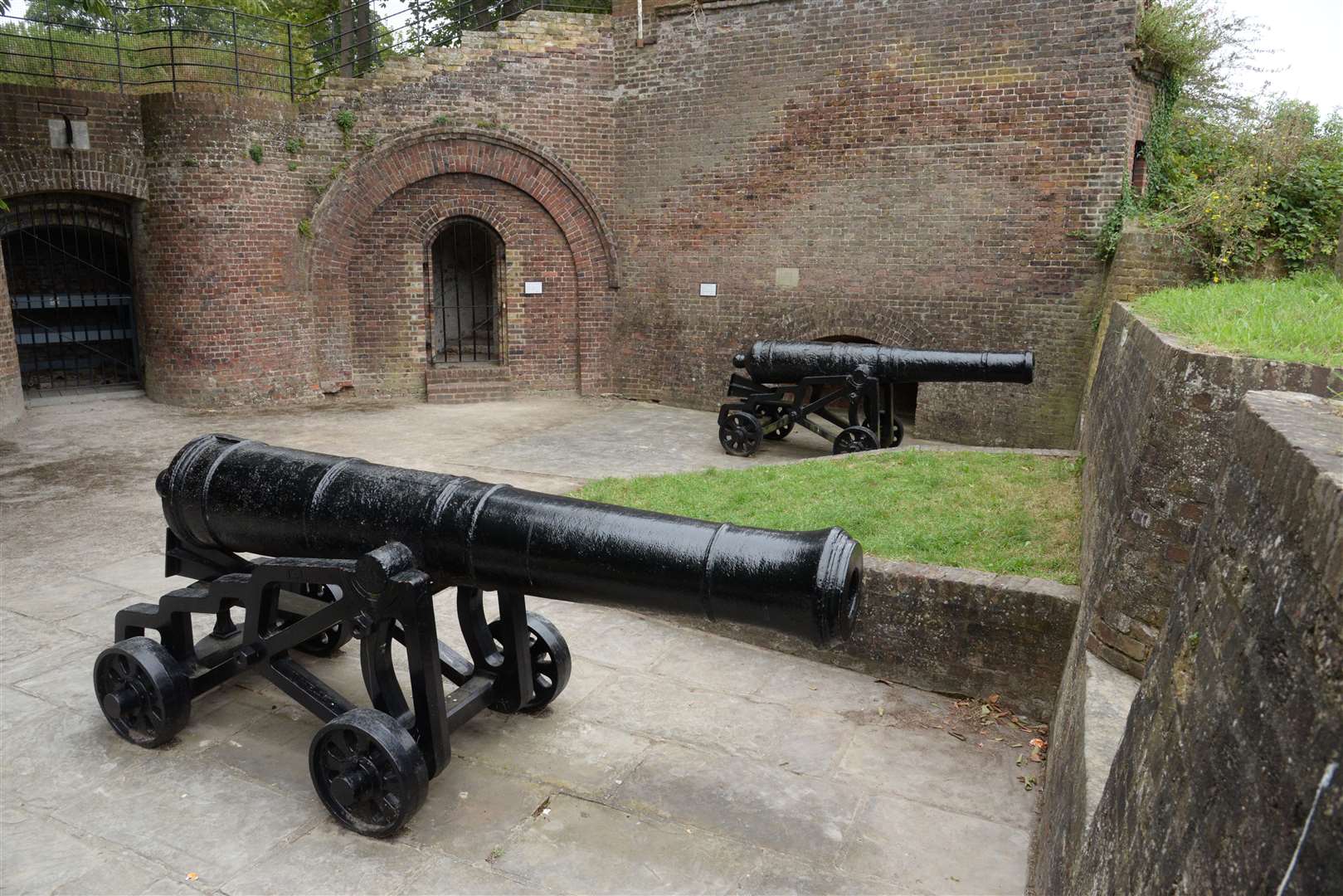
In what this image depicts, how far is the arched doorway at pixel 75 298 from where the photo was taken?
12.5 metres

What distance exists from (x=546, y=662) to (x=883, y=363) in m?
5.92

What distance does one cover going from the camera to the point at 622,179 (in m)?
13.4

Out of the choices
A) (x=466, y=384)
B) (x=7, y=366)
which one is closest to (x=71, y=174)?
(x=7, y=366)

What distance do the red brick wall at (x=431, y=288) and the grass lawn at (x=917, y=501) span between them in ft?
19.9

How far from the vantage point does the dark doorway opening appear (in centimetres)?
1434

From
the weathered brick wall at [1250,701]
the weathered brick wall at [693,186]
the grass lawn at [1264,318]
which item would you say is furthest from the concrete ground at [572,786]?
the weathered brick wall at [693,186]

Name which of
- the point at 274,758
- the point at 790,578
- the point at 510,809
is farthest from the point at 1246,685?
the point at 274,758

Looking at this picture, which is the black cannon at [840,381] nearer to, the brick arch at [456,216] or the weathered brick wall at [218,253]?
the brick arch at [456,216]

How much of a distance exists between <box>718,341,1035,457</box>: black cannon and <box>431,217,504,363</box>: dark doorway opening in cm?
540

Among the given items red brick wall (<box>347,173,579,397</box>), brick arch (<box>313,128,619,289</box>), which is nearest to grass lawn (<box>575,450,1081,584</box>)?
red brick wall (<box>347,173,579,397</box>)

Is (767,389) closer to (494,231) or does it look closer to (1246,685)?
(494,231)

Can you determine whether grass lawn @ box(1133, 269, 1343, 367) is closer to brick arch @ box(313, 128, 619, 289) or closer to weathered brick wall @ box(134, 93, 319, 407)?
brick arch @ box(313, 128, 619, 289)

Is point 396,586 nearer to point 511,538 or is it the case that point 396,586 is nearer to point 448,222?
point 511,538

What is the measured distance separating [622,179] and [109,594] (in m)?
9.36
